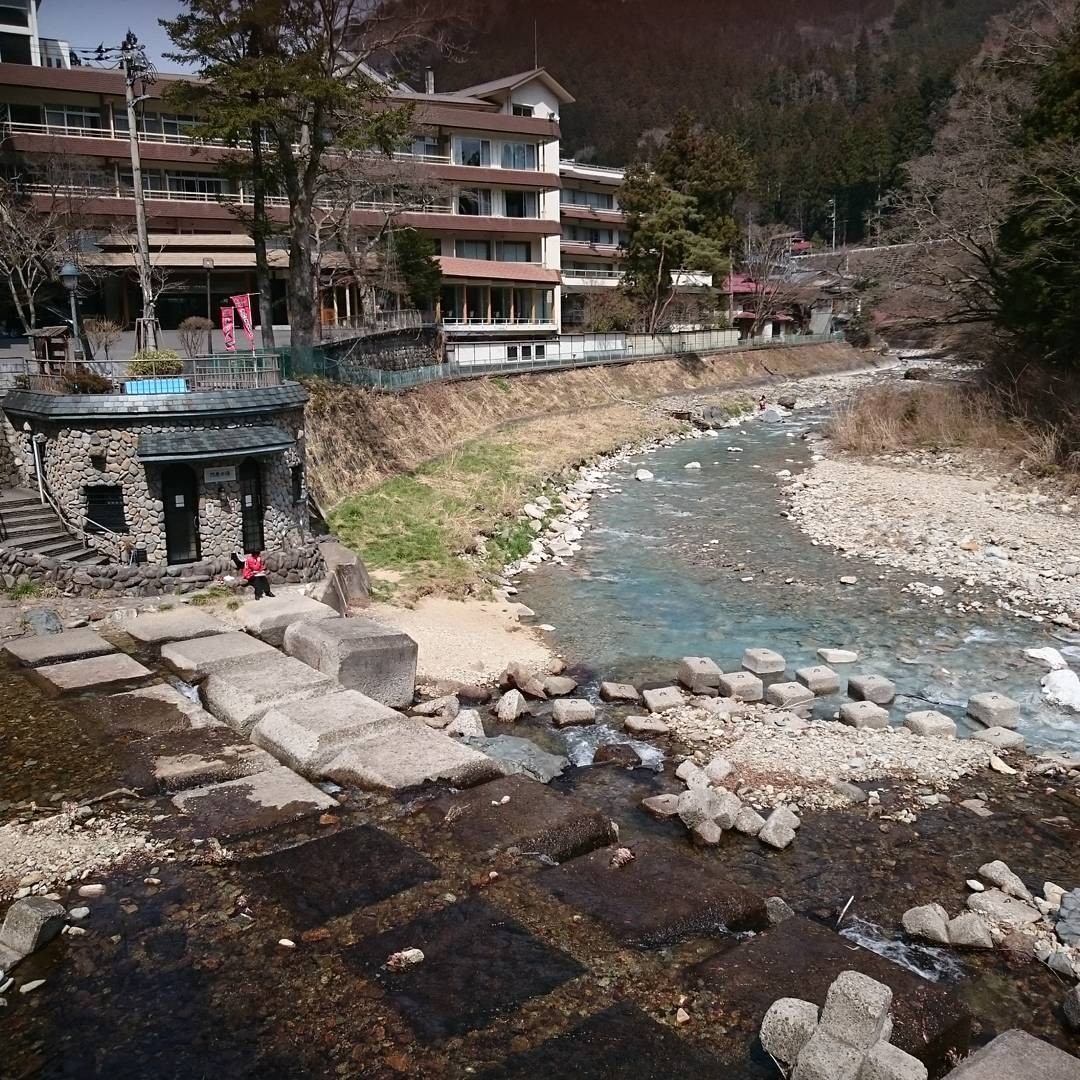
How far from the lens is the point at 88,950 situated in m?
8.21

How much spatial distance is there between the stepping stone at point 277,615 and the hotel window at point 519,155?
1643 inches

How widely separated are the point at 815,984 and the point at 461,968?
2.76 m

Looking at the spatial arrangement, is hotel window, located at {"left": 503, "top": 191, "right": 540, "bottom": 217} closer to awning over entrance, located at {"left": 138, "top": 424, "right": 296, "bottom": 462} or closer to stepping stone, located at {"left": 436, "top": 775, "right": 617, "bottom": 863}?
awning over entrance, located at {"left": 138, "top": 424, "right": 296, "bottom": 462}

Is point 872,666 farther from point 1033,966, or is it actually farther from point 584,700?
point 1033,966

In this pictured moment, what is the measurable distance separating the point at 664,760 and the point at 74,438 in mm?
11866

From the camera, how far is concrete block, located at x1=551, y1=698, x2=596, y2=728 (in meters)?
14.0

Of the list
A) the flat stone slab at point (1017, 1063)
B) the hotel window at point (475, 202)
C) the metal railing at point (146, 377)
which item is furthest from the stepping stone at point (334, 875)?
the hotel window at point (475, 202)

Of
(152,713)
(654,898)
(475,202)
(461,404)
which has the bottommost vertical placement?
(654,898)

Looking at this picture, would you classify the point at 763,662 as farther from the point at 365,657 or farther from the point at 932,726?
the point at 365,657

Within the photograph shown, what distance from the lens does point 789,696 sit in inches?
568

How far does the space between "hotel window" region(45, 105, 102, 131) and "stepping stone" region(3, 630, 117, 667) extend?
34.4 metres

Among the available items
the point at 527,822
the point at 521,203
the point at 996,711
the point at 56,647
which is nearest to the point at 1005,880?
the point at 996,711

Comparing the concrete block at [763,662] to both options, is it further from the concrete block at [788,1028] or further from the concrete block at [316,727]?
the concrete block at [788,1028]

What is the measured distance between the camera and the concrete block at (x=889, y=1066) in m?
6.36
